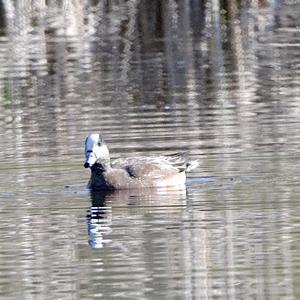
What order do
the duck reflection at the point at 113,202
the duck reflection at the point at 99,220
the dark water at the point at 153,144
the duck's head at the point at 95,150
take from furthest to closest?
the duck's head at the point at 95,150
the duck reflection at the point at 113,202
the duck reflection at the point at 99,220
the dark water at the point at 153,144

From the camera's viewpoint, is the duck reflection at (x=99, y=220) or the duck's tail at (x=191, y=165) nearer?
the duck reflection at (x=99, y=220)

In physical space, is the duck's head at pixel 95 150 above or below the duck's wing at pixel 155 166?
above

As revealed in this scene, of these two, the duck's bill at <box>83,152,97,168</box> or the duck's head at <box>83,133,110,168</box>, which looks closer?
the duck's bill at <box>83,152,97,168</box>

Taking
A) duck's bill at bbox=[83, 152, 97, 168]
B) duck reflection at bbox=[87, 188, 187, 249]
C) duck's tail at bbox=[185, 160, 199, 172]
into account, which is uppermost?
duck's bill at bbox=[83, 152, 97, 168]

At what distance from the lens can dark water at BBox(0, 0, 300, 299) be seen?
10.2 metres

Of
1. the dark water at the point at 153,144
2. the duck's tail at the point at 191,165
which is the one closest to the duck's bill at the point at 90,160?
the dark water at the point at 153,144

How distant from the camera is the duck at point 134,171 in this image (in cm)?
1388

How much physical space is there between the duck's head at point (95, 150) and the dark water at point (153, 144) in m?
0.31

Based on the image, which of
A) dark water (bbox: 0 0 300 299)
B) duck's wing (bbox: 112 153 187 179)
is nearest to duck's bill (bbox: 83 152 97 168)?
dark water (bbox: 0 0 300 299)

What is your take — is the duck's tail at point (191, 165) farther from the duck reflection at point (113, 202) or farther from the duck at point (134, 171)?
the duck reflection at point (113, 202)

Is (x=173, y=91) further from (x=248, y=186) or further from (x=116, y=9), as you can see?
(x=116, y=9)

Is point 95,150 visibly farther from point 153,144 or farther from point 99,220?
point 153,144

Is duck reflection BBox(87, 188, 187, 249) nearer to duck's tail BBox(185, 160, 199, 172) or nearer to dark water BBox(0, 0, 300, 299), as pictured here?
dark water BBox(0, 0, 300, 299)

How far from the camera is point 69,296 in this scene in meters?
9.46
